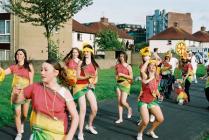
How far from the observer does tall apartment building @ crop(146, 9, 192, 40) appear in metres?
109

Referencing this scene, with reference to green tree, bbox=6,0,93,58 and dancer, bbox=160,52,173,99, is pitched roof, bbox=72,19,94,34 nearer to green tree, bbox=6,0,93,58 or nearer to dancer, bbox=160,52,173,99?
green tree, bbox=6,0,93,58

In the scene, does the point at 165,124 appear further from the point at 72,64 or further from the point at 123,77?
the point at 72,64

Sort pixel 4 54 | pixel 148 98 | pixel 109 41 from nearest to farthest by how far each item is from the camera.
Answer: pixel 148 98 < pixel 4 54 < pixel 109 41

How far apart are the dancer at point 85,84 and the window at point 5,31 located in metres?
37.7

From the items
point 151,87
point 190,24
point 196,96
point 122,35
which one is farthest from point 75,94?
point 190,24

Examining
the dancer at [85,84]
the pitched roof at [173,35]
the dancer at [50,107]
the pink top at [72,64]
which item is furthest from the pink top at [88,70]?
the pitched roof at [173,35]

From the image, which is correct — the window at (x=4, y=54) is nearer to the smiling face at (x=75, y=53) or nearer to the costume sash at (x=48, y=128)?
the smiling face at (x=75, y=53)

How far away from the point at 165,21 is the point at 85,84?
10728 cm

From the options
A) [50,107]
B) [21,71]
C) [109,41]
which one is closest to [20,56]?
[21,71]

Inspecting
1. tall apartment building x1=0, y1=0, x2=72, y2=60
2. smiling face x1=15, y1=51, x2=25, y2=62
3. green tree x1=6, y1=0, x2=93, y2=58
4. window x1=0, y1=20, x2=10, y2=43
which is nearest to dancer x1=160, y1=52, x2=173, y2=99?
smiling face x1=15, y1=51, x2=25, y2=62

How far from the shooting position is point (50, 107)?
16.9 feet

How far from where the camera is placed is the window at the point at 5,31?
46.7m

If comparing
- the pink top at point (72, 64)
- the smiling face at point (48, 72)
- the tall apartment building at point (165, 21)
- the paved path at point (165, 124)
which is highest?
the tall apartment building at point (165, 21)

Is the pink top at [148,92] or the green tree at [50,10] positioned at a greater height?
the green tree at [50,10]
